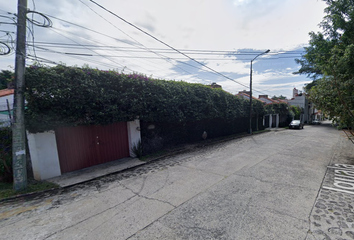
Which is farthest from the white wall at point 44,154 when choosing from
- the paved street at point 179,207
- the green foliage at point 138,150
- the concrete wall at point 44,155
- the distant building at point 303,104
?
the distant building at point 303,104

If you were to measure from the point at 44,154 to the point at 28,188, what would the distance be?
1.10 metres

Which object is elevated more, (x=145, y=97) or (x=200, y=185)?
(x=145, y=97)

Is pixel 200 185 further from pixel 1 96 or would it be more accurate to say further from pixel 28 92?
pixel 1 96

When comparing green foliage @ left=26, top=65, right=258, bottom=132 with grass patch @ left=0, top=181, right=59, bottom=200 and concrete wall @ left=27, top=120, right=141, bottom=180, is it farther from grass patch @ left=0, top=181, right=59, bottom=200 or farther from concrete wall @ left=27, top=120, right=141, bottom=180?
grass patch @ left=0, top=181, right=59, bottom=200

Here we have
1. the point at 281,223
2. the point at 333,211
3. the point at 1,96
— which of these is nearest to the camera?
the point at 281,223

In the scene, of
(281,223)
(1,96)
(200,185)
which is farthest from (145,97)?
(1,96)

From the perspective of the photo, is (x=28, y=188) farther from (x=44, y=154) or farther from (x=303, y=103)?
(x=303, y=103)

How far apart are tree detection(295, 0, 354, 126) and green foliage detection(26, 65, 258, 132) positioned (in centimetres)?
609

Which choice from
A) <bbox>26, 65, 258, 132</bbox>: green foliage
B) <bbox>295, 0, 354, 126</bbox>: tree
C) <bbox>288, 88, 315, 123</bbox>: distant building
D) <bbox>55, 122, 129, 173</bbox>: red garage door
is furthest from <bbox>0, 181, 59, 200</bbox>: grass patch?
<bbox>288, 88, 315, 123</bbox>: distant building

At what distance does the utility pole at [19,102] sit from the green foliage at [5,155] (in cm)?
127

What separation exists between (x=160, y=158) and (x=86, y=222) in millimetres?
4664

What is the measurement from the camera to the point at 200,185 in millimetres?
4566

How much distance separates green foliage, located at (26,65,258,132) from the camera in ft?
15.7

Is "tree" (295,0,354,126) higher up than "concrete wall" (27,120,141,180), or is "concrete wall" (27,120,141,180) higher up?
"tree" (295,0,354,126)
